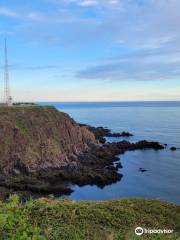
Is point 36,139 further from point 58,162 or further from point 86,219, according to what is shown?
point 86,219

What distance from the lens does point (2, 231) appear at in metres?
9.52

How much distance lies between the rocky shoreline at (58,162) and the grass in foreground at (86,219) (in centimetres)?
2379

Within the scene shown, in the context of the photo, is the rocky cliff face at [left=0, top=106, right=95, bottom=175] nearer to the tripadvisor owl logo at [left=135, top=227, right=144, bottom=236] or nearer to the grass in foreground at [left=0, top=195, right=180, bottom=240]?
the grass in foreground at [left=0, top=195, right=180, bottom=240]

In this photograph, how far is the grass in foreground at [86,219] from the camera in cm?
984

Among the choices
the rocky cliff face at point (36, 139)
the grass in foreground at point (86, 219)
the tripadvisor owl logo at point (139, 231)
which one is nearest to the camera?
the grass in foreground at point (86, 219)

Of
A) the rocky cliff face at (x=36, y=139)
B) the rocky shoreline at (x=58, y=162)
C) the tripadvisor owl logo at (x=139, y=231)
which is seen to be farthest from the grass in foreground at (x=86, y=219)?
the rocky cliff face at (x=36, y=139)

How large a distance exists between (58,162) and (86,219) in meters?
39.4

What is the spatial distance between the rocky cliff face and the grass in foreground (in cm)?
3314

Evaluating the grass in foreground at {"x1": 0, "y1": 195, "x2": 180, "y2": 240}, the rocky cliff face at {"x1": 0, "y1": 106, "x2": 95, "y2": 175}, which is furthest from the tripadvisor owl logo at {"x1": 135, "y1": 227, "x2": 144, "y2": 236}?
the rocky cliff face at {"x1": 0, "y1": 106, "x2": 95, "y2": 175}

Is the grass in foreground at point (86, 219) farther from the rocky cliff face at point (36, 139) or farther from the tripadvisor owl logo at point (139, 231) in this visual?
the rocky cliff face at point (36, 139)

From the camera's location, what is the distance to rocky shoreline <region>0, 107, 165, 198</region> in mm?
40250

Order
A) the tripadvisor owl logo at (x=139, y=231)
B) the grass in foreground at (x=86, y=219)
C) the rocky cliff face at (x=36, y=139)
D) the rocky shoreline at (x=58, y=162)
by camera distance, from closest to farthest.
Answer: the grass in foreground at (x=86, y=219)
the tripadvisor owl logo at (x=139, y=231)
the rocky shoreline at (x=58, y=162)
the rocky cliff face at (x=36, y=139)

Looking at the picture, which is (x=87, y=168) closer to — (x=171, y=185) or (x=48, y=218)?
(x=171, y=185)

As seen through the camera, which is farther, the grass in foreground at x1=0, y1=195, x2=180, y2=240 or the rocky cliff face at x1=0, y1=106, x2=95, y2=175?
the rocky cliff face at x1=0, y1=106, x2=95, y2=175
